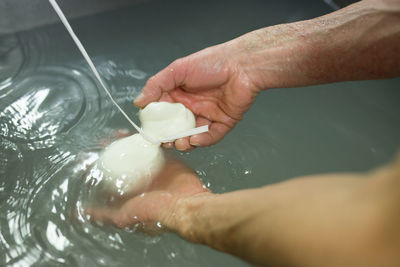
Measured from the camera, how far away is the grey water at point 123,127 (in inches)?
41.3

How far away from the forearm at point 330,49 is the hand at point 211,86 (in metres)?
0.04

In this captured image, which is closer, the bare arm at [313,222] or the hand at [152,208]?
the bare arm at [313,222]

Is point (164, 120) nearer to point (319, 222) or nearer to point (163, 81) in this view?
point (163, 81)

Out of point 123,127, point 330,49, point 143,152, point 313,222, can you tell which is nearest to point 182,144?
point 143,152

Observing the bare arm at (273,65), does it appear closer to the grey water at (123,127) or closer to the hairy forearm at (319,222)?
the grey water at (123,127)

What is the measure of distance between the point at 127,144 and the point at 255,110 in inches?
23.0

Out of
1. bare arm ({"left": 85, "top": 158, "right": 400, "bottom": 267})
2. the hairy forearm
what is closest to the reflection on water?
bare arm ({"left": 85, "top": 158, "right": 400, "bottom": 267})

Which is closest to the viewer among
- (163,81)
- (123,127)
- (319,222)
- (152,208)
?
(319,222)

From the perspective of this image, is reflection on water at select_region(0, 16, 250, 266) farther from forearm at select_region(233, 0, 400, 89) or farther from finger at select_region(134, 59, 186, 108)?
forearm at select_region(233, 0, 400, 89)

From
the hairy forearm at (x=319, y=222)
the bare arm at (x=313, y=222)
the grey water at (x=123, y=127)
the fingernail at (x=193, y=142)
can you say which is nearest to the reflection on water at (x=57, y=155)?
the grey water at (x=123, y=127)

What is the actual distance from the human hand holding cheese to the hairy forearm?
0.43 metres

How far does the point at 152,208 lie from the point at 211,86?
0.45 m

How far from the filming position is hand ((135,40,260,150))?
1.15 m

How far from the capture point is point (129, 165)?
1.07 m
